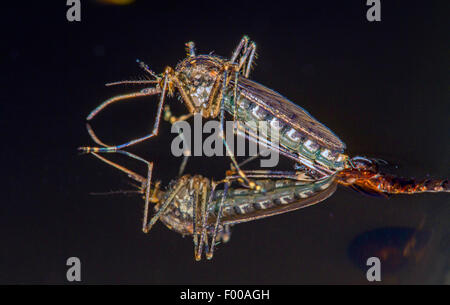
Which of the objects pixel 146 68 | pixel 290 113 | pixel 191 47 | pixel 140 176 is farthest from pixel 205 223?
pixel 191 47

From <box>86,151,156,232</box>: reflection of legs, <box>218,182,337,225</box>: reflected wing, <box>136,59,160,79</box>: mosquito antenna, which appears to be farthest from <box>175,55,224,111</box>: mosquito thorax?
<box>218,182,337,225</box>: reflected wing

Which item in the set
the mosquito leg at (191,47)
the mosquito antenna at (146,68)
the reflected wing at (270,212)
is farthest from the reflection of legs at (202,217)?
the mosquito leg at (191,47)

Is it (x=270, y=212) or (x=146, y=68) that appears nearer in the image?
(x=270, y=212)

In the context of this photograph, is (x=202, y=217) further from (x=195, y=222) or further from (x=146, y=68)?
(x=146, y=68)

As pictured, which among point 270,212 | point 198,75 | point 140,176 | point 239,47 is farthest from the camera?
point 198,75

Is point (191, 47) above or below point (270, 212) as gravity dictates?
above

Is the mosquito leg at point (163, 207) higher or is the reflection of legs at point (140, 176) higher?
the reflection of legs at point (140, 176)

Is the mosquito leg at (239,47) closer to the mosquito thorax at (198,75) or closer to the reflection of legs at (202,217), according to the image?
the mosquito thorax at (198,75)

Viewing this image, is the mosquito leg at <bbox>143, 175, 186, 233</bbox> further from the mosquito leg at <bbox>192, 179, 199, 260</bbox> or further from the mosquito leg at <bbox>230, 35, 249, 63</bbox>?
the mosquito leg at <bbox>230, 35, 249, 63</bbox>

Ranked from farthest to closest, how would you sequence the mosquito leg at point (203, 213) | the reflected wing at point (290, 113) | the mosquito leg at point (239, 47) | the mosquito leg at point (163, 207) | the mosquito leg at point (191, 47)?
the mosquito leg at point (191, 47) < the mosquito leg at point (239, 47) < the reflected wing at point (290, 113) < the mosquito leg at point (163, 207) < the mosquito leg at point (203, 213)

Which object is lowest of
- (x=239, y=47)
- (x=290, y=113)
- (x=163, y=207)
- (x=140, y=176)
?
→ (x=163, y=207)
